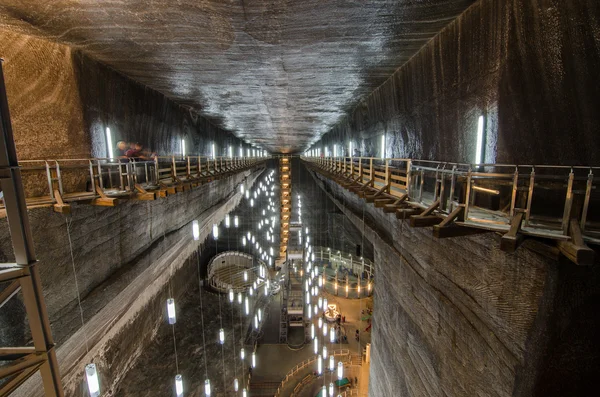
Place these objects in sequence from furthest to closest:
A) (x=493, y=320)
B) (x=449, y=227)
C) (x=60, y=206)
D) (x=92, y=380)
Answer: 1. (x=60, y=206)
2. (x=92, y=380)
3. (x=493, y=320)
4. (x=449, y=227)

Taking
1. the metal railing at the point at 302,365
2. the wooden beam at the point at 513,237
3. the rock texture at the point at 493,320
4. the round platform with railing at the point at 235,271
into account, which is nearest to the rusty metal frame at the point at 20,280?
the wooden beam at the point at 513,237

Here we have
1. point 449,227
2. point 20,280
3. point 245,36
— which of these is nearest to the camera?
point 20,280

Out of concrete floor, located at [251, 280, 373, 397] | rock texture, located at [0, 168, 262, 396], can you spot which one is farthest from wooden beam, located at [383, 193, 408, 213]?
concrete floor, located at [251, 280, 373, 397]

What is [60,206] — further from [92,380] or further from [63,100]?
[63,100]

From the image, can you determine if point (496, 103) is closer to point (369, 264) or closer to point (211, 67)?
point (211, 67)

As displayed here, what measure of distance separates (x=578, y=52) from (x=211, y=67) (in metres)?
7.69

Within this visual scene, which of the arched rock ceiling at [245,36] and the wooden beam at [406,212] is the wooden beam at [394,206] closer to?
the wooden beam at [406,212]

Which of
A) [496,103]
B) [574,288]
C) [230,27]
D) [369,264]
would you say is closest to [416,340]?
[574,288]

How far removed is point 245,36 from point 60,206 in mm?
4758

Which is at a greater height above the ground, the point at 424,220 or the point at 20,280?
the point at 424,220

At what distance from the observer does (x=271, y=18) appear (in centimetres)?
482

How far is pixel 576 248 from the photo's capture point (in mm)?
2053

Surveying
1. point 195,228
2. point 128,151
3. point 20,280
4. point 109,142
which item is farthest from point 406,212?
point 109,142

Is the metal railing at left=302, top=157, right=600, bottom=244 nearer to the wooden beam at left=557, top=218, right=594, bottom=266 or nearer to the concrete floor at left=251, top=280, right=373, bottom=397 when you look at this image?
the wooden beam at left=557, top=218, right=594, bottom=266
